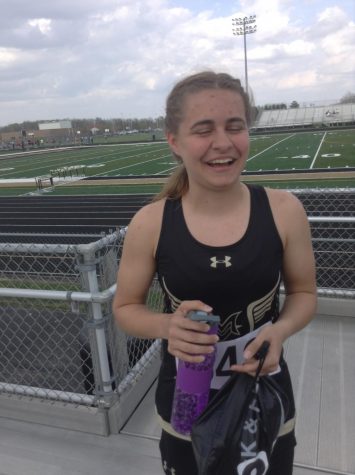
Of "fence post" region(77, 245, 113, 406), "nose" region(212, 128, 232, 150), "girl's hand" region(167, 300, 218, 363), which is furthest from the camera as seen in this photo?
"fence post" region(77, 245, 113, 406)

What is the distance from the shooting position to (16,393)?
2.93m

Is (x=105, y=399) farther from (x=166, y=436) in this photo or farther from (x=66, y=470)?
(x=166, y=436)

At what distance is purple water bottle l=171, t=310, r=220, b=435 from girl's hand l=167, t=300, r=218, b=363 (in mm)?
17

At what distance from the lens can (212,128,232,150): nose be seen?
1.31 meters

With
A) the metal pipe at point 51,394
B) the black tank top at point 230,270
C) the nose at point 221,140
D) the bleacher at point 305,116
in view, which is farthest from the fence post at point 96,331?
the bleacher at point 305,116

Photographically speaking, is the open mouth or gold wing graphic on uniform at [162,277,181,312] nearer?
the open mouth

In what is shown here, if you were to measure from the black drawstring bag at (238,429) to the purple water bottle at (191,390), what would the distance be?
2.3 inches

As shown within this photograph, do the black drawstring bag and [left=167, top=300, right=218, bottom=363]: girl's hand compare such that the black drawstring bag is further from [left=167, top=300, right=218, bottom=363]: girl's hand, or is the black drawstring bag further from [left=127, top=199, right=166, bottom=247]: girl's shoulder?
[left=127, top=199, right=166, bottom=247]: girl's shoulder

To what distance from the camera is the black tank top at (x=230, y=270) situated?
4.45 ft

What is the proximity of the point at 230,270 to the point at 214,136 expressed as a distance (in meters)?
0.42

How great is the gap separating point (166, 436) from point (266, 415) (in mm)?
446

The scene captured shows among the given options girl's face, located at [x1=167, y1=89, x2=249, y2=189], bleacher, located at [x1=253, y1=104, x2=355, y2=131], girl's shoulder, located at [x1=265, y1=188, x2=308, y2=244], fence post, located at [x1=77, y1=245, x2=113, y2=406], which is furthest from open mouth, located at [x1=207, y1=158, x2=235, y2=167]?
bleacher, located at [x1=253, y1=104, x2=355, y2=131]

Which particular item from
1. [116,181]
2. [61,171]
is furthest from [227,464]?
[61,171]

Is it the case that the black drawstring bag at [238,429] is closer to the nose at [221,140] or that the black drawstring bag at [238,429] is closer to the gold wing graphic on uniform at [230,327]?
the gold wing graphic on uniform at [230,327]
